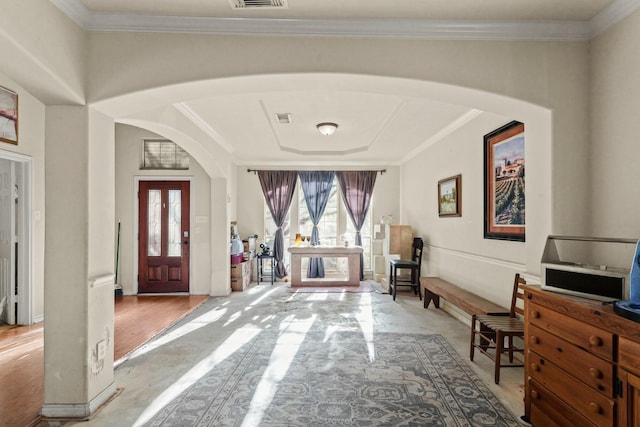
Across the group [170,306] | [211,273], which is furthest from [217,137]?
[170,306]

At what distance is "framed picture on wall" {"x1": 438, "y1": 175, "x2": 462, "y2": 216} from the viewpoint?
473cm

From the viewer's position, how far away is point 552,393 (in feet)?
6.66

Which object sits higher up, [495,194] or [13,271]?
[495,194]

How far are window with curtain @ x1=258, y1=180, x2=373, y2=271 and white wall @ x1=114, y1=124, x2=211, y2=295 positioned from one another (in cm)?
180

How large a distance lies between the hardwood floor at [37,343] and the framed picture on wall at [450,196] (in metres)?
4.29

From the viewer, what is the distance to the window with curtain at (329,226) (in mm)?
7684

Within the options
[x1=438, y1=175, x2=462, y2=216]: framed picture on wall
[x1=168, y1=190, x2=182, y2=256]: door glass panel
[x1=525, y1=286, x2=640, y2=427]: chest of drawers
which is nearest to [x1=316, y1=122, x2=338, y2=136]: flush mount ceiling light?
[x1=438, y1=175, x2=462, y2=216]: framed picture on wall

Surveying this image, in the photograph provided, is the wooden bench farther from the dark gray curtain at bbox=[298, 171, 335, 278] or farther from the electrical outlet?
the electrical outlet

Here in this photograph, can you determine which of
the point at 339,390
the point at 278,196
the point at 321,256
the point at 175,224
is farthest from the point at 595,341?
the point at 278,196

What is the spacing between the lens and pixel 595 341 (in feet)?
5.60

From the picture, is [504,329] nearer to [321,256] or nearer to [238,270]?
[321,256]

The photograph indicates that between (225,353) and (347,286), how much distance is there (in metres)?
3.72

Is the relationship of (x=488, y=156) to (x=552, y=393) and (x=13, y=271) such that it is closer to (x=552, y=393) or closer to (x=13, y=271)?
(x=552, y=393)

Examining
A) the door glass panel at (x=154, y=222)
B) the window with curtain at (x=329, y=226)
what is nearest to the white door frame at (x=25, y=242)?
the door glass panel at (x=154, y=222)
